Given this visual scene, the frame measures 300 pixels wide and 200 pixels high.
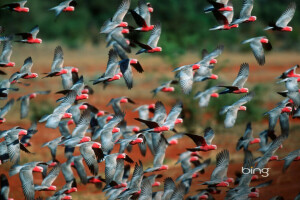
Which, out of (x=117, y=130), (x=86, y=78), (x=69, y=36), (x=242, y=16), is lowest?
(x=69, y=36)

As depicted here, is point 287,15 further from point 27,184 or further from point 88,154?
point 27,184

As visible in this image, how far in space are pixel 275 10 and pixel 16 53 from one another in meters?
22.8

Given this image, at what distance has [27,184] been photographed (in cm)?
1179

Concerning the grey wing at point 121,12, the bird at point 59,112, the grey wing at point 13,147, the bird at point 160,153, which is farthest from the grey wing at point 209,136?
the grey wing at point 13,147

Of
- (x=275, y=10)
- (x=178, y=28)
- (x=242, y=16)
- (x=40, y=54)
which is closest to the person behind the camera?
(x=242, y=16)

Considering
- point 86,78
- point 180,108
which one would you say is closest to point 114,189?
point 180,108

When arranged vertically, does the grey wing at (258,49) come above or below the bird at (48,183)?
above

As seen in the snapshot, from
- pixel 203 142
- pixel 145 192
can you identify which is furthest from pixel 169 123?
pixel 145 192

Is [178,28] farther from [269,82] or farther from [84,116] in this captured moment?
[84,116]

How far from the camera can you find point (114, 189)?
41.2ft

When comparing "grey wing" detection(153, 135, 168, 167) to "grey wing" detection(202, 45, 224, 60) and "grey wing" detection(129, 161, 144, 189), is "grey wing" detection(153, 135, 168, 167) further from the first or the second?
"grey wing" detection(202, 45, 224, 60)

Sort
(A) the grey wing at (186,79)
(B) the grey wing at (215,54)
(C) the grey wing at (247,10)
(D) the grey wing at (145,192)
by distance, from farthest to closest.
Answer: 1. (B) the grey wing at (215,54)
2. (C) the grey wing at (247,10)
3. (A) the grey wing at (186,79)
4. (D) the grey wing at (145,192)

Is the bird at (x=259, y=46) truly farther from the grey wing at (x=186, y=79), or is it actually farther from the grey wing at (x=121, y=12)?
the grey wing at (x=121, y=12)

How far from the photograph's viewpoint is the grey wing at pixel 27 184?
1170cm
